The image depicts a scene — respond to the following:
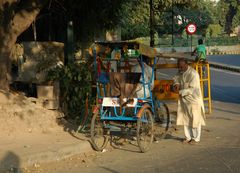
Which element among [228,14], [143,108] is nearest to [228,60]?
[143,108]

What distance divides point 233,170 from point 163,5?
67.1 feet

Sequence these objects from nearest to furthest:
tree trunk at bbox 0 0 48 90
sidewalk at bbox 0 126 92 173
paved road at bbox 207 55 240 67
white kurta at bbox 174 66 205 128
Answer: sidewalk at bbox 0 126 92 173 < white kurta at bbox 174 66 205 128 < tree trunk at bbox 0 0 48 90 < paved road at bbox 207 55 240 67

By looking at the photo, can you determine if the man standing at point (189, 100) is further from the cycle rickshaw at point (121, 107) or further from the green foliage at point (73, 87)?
the green foliage at point (73, 87)

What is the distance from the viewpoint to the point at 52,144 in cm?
888

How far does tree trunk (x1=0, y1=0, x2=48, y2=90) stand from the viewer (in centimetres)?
1067

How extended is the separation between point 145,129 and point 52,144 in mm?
1651

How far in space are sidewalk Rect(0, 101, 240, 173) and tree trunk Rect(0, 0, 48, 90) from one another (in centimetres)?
188

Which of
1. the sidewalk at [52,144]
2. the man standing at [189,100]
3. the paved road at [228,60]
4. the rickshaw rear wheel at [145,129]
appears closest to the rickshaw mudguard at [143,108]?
the rickshaw rear wheel at [145,129]

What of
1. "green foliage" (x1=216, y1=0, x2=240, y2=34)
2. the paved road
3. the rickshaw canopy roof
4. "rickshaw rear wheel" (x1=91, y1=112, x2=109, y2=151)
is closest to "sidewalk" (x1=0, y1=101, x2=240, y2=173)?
"rickshaw rear wheel" (x1=91, y1=112, x2=109, y2=151)

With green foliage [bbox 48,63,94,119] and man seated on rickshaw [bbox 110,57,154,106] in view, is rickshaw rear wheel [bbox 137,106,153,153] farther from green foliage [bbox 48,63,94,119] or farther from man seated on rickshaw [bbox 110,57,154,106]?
green foliage [bbox 48,63,94,119]

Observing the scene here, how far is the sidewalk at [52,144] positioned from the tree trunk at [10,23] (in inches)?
74.0

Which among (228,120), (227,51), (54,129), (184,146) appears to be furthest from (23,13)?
(227,51)

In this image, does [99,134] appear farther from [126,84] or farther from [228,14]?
[228,14]

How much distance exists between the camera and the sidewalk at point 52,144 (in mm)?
7828
